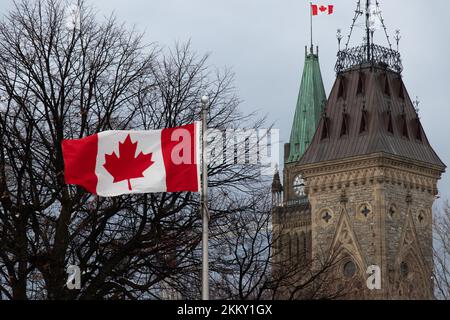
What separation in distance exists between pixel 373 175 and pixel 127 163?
74.4m

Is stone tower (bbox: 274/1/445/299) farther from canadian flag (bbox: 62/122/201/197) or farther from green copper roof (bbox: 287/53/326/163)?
canadian flag (bbox: 62/122/201/197)

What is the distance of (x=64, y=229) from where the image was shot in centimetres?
2981

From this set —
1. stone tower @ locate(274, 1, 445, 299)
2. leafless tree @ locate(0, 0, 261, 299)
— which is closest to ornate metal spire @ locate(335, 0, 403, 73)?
A: stone tower @ locate(274, 1, 445, 299)

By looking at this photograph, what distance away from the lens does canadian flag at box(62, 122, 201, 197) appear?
24125 millimetres

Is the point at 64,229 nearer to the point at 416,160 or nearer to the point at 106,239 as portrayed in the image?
the point at 106,239

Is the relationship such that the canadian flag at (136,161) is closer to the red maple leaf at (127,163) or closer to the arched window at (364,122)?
the red maple leaf at (127,163)

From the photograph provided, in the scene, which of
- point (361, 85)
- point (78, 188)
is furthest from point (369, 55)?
point (78, 188)

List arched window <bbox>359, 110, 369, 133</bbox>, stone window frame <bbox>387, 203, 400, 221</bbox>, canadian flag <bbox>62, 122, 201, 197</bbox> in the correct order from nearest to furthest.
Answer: canadian flag <bbox>62, 122, 201, 197</bbox>, stone window frame <bbox>387, 203, 400, 221</bbox>, arched window <bbox>359, 110, 369, 133</bbox>

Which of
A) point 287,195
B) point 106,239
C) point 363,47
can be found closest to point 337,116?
point 363,47

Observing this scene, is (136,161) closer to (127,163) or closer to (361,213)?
(127,163)

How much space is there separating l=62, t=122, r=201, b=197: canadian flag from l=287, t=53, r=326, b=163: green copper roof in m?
95.6

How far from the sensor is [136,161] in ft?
80.8

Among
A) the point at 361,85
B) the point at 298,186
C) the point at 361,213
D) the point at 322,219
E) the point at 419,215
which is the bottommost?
the point at 361,213
